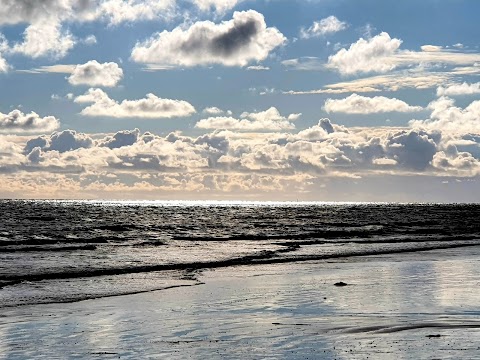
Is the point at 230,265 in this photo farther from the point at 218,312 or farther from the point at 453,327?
the point at 453,327

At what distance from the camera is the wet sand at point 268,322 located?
14.3 metres

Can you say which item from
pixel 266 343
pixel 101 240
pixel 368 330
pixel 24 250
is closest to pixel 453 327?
pixel 368 330

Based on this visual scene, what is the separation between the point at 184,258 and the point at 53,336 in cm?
2583

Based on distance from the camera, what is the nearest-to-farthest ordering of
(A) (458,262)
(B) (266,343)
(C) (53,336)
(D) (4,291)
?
(B) (266,343) → (C) (53,336) → (D) (4,291) → (A) (458,262)

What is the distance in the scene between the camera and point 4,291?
25438 millimetres

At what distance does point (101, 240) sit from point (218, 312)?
4480 cm

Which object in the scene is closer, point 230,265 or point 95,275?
point 95,275

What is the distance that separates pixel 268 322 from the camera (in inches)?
696

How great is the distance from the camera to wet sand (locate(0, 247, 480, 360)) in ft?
46.9

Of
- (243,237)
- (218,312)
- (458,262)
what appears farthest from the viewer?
(243,237)

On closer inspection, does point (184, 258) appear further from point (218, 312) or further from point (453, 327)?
point (453, 327)

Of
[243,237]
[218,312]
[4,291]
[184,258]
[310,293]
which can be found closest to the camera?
[218,312]

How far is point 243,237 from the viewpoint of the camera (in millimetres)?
69938

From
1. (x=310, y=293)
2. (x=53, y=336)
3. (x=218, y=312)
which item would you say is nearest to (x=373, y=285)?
(x=310, y=293)
